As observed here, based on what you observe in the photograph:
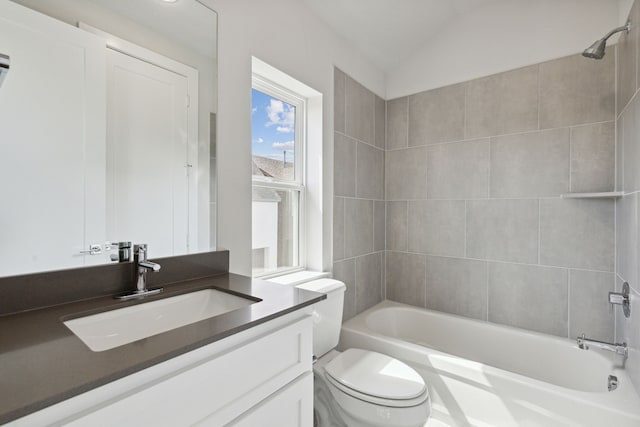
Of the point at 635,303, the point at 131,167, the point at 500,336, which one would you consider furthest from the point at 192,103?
the point at 500,336

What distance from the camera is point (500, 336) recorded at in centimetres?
207

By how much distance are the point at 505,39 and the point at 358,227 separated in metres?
1.61

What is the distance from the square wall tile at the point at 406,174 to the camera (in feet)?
8.18

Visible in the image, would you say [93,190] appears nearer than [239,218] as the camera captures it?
Yes

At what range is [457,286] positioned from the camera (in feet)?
7.66

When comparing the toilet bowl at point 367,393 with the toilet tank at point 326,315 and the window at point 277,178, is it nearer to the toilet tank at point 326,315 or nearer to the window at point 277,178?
the toilet tank at point 326,315

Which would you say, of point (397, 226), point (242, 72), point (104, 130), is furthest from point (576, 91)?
point (104, 130)

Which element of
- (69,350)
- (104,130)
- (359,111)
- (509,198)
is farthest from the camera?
(359,111)

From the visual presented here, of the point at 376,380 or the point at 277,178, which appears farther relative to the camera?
the point at 277,178

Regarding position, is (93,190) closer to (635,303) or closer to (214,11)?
(214,11)

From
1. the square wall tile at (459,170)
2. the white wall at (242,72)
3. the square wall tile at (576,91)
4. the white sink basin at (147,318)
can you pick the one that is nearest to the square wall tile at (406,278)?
the square wall tile at (459,170)

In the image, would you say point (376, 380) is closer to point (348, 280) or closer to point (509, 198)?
point (348, 280)

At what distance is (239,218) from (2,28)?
0.94m

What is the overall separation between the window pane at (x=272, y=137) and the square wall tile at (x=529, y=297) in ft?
5.22
